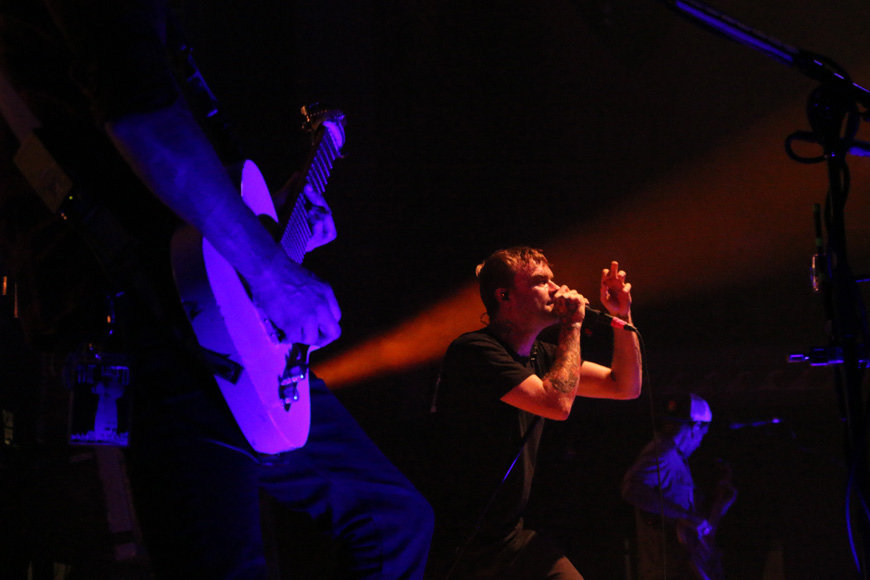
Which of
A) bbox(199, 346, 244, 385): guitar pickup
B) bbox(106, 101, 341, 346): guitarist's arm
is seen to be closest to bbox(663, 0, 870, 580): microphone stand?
bbox(106, 101, 341, 346): guitarist's arm

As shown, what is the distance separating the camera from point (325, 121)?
188cm

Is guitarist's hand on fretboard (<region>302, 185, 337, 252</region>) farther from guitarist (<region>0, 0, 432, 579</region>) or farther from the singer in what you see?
the singer

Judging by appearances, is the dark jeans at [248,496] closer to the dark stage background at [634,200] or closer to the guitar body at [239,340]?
the guitar body at [239,340]

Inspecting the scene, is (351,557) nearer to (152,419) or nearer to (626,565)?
(152,419)

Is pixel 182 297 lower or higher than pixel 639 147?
higher

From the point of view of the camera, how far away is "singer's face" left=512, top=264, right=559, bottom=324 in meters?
3.05

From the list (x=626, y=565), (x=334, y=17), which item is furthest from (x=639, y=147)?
(x=626, y=565)

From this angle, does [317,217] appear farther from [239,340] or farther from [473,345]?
[473,345]

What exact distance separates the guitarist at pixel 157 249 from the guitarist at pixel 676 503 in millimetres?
4081

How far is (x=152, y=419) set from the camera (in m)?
1.10

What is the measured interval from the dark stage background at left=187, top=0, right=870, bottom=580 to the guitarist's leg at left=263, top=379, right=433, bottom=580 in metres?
2.78

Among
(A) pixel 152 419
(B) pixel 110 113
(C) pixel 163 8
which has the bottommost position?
(A) pixel 152 419

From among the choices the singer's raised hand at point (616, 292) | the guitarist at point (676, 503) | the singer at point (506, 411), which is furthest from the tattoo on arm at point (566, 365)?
the guitarist at point (676, 503)

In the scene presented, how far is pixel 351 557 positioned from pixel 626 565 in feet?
14.9
